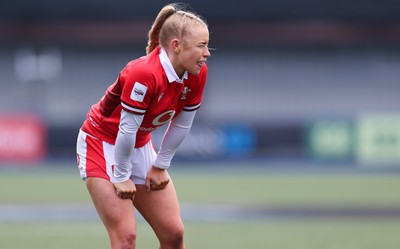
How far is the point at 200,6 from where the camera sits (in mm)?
28078

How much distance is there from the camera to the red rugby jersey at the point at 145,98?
5.98 m

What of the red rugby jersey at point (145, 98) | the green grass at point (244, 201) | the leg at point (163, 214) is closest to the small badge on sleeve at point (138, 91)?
the red rugby jersey at point (145, 98)

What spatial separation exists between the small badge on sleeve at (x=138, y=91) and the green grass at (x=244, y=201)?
4.20m

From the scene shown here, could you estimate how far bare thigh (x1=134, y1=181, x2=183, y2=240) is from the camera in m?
6.50

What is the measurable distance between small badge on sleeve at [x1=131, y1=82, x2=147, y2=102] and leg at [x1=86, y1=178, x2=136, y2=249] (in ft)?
2.42

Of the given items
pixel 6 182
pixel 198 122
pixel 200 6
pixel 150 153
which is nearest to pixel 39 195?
pixel 6 182

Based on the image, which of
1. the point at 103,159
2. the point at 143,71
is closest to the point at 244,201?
the point at 103,159

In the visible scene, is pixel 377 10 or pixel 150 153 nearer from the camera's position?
pixel 150 153

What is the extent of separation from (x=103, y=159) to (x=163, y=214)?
23.0 inches

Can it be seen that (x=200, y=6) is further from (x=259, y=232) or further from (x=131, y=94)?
(x=131, y=94)

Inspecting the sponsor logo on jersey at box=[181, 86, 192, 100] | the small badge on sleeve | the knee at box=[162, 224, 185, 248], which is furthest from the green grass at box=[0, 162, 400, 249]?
the small badge on sleeve

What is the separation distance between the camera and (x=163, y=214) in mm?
6512

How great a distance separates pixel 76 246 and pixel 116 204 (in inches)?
152

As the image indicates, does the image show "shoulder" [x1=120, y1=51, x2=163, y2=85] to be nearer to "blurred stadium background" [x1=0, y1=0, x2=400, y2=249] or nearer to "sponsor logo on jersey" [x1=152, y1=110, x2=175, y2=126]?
"sponsor logo on jersey" [x1=152, y1=110, x2=175, y2=126]
